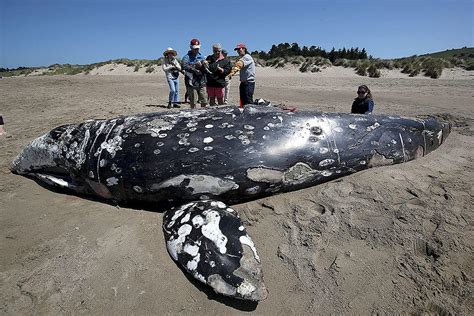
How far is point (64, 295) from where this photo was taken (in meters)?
2.56

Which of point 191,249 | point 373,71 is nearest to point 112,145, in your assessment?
point 191,249

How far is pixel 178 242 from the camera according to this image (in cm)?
291

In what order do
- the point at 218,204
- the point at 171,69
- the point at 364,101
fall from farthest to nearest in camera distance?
1. the point at 171,69
2. the point at 364,101
3. the point at 218,204

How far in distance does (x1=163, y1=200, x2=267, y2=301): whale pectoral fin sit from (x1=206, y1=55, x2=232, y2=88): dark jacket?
4.92 meters

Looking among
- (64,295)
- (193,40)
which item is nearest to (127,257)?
(64,295)

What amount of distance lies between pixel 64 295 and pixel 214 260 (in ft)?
3.90

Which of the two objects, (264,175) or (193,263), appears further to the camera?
(264,175)

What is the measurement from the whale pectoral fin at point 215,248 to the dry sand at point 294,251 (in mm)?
116

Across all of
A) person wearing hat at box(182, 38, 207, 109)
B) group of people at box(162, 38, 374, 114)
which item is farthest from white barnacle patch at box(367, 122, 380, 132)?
person wearing hat at box(182, 38, 207, 109)

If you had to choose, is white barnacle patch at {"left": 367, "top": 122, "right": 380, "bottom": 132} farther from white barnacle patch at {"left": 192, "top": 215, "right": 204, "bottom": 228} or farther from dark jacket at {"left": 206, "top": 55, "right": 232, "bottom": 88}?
dark jacket at {"left": 206, "top": 55, "right": 232, "bottom": 88}

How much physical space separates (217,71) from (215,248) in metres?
5.56

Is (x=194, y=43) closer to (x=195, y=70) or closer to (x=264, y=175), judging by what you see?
(x=195, y=70)

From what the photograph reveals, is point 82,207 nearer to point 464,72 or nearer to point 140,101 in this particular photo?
point 140,101

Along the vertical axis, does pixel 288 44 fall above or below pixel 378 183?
above
